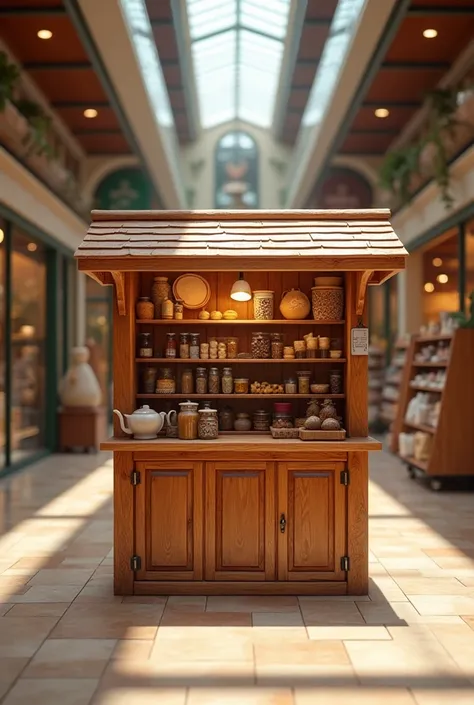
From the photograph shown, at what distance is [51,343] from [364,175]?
672cm

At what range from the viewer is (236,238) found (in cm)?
516

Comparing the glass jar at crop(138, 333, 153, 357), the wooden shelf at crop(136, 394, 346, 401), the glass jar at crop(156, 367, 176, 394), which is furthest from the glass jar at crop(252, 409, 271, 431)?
the glass jar at crop(138, 333, 153, 357)

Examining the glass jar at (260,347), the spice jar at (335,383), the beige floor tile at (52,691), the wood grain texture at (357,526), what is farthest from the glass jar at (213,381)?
the beige floor tile at (52,691)

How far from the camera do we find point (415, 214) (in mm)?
12453

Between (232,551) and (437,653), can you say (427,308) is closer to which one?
(232,551)

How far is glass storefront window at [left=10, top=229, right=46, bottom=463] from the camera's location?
10.3m

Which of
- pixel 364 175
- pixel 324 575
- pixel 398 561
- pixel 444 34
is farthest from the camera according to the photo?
pixel 364 175

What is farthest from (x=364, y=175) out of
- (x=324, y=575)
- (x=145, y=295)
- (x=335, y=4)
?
(x=324, y=575)

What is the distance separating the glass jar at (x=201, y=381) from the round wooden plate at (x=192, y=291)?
42 centimetres

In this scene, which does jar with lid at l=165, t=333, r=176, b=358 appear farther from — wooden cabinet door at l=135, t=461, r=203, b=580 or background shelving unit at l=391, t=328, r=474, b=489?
background shelving unit at l=391, t=328, r=474, b=489

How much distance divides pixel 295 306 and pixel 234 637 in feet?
7.19

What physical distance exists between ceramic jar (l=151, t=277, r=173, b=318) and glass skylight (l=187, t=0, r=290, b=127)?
7071 millimetres

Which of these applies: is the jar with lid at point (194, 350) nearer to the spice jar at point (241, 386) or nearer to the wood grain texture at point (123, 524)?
the spice jar at point (241, 386)

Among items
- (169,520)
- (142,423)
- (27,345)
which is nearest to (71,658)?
Answer: (169,520)
